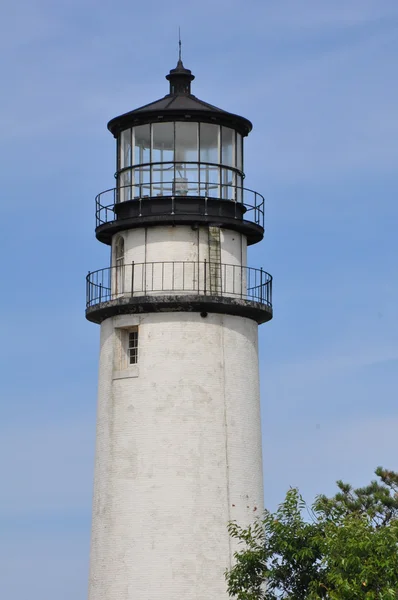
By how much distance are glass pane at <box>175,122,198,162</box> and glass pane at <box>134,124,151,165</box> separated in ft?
2.42

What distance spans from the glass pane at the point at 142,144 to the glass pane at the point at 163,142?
154mm

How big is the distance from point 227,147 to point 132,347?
219 inches

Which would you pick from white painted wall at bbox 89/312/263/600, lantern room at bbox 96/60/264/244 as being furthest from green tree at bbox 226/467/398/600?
lantern room at bbox 96/60/264/244

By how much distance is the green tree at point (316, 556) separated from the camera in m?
31.9

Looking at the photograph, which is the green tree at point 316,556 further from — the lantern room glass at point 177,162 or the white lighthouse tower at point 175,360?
the lantern room glass at point 177,162

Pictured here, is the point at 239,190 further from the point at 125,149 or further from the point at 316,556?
the point at 316,556

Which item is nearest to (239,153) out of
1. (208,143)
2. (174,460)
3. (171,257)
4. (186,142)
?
(208,143)

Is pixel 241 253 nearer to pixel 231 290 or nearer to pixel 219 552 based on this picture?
pixel 231 290

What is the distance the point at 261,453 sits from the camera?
40.1 meters

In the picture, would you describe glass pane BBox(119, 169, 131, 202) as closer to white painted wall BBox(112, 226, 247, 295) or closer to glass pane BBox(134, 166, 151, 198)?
glass pane BBox(134, 166, 151, 198)

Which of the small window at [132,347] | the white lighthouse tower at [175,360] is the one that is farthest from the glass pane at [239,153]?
the small window at [132,347]

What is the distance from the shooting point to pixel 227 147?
40562mm

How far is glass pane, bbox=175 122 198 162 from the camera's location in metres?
40.0

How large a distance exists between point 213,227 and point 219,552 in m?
7.91
